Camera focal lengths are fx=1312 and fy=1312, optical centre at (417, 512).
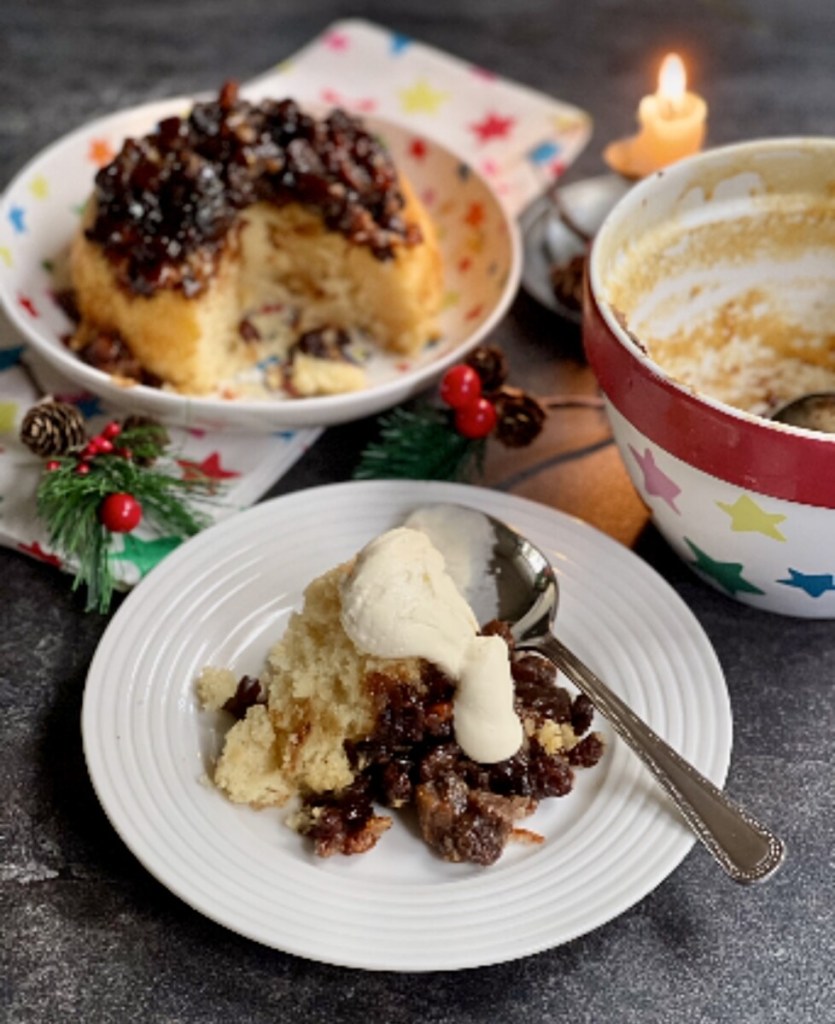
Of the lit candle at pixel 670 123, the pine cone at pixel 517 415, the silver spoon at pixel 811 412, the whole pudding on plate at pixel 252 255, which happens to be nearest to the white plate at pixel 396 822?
the pine cone at pixel 517 415

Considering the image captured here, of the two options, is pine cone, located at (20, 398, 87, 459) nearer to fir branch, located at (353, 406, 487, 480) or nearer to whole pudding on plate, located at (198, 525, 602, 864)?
fir branch, located at (353, 406, 487, 480)

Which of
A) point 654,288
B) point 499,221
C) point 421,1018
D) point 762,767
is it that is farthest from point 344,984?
point 499,221

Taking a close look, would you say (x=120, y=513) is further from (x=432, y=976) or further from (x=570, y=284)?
(x=570, y=284)

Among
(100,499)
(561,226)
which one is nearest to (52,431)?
(100,499)

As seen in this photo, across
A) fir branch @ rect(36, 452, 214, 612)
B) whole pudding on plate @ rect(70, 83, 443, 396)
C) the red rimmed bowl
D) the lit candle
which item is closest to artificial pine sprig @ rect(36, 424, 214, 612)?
fir branch @ rect(36, 452, 214, 612)

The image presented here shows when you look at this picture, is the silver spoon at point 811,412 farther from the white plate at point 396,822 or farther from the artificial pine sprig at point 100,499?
the artificial pine sprig at point 100,499

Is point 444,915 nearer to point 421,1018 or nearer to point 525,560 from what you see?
point 421,1018
